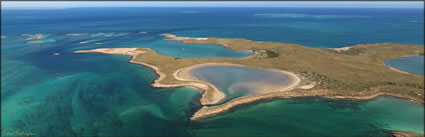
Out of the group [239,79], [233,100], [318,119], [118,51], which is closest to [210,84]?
[239,79]

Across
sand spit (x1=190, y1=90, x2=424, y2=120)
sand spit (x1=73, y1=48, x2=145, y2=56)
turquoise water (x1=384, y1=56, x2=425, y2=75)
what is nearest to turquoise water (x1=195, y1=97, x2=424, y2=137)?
sand spit (x1=190, y1=90, x2=424, y2=120)

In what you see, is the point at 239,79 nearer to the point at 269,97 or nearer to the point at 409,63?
the point at 269,97

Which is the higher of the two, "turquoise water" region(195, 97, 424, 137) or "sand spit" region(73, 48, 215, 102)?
"sand spit" region(73, 48, 215, 102)

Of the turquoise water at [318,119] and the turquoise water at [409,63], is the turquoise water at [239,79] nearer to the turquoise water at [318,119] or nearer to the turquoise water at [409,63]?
the turquoise water at [318,119]

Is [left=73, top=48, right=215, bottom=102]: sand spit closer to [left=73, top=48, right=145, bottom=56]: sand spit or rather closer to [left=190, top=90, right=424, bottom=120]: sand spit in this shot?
[left=73, top=48, right=145, bottom=56]: sand spit

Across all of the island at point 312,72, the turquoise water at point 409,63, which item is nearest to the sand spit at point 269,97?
the island at point 312,72

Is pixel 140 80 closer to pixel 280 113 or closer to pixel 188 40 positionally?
pixel 280 113
